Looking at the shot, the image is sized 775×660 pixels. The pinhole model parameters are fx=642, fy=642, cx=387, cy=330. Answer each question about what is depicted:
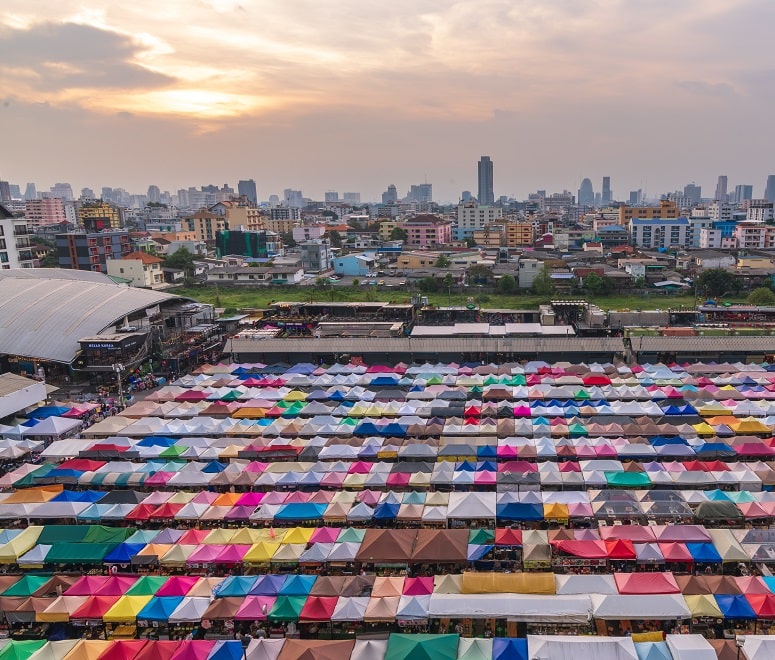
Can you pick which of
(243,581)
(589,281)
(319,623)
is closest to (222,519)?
(243,581)

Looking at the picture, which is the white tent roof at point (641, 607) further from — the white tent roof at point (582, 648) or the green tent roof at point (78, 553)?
the green tent roof at point (78, 553)

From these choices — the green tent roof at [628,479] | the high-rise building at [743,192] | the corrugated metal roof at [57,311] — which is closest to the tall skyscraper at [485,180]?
the high-rise building at [743,192]

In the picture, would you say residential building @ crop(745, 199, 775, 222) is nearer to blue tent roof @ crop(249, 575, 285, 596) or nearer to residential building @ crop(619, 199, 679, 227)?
residential building @ crop(619, 199, 679, 227)

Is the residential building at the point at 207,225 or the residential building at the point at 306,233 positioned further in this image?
the residential building at the point at 306,233

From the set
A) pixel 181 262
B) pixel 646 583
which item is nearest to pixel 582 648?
pixel 646 583

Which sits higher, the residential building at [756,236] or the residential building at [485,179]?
the residential building at [485,179]

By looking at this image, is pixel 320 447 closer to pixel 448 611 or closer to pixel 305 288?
pixel 448 611
